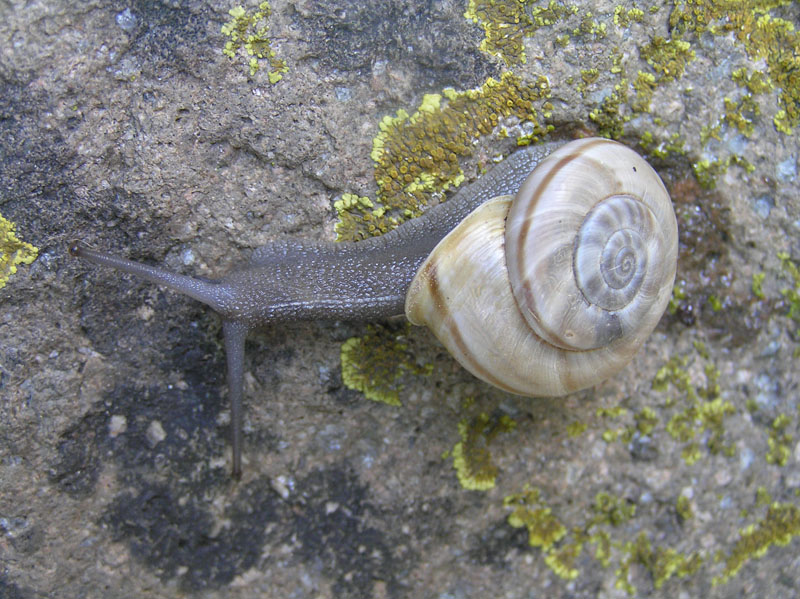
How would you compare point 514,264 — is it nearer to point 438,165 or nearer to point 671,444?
point 438,165

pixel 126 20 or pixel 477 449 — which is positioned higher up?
pixel 126 20

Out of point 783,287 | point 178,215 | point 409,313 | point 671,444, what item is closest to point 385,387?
point 409,313

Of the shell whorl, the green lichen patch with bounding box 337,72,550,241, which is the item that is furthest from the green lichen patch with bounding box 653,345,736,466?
the green lichen patch with bounding box 337,72,550,241

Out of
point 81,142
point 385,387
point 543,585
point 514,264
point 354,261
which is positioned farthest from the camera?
point 543,585

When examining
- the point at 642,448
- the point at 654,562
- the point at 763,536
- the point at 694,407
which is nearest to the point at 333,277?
the point at 642,448

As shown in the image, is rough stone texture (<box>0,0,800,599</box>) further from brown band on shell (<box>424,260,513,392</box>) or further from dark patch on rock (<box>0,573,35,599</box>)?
brown band on shell (<box>424,260,513,392</box>)

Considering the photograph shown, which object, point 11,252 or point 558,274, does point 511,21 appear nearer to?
point 558,274

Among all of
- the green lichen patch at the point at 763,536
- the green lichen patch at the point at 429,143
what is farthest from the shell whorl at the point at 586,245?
the green lichen patch at the point at 763,536
